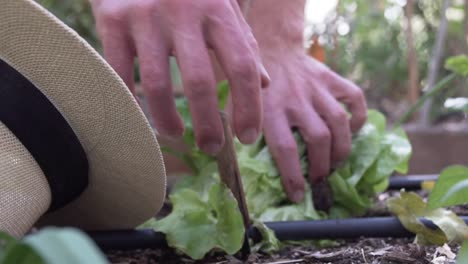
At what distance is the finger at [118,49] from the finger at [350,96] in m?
0.49

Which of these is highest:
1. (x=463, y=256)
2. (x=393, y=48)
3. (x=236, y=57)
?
(x=236, y=57)

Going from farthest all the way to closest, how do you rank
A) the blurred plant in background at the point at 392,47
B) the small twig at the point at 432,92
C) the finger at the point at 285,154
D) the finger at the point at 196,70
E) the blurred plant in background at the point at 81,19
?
the blurred plant in background at the point at 392,47
the blurred plant in background at the point at 81,19
the small twig at the point at 432,92
the finger at the point at 285,154
the finger at the point at 196,70

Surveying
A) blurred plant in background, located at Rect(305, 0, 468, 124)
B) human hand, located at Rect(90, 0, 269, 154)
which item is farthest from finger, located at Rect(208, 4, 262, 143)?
blurred plant in background, located at Rect(305, 0, 468, 124)

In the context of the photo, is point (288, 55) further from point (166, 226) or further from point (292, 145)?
point (166, 226)

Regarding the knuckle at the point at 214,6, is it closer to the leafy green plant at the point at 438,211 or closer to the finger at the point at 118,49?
the finger at the point at 118,49

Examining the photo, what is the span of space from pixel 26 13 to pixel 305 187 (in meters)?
0.61

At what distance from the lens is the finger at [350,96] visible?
1136 mm

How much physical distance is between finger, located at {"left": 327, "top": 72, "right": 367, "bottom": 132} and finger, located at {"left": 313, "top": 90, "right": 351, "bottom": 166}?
45 mm

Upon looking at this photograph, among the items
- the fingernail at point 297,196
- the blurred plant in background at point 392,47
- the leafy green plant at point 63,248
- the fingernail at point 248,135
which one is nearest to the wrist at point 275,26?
the fingernail at point 297,196

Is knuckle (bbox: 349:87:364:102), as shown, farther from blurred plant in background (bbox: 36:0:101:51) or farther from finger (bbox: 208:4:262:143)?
blurred plant in background (bbox: 36:0:101:51)

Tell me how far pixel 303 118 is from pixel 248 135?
36 centimetres

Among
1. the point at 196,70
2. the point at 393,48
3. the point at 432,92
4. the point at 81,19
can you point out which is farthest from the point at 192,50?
the point at 393,48

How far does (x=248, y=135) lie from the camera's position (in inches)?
28.5

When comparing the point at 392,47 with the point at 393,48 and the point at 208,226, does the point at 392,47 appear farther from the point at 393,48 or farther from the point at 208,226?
the point at 208,226
